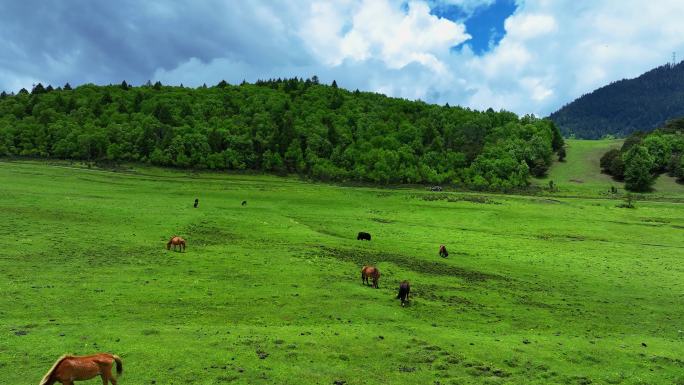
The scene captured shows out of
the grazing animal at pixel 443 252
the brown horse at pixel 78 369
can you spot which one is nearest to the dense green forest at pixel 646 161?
the grazing animal at pixel 443 252

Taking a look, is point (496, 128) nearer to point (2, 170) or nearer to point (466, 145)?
point (466, 145)

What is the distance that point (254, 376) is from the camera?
17.0m

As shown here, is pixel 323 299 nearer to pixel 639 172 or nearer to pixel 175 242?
pixel 175 242

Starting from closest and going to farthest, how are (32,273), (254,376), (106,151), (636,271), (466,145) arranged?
(254,376) → (32,273) → (636,271) → (106,151) → (466,145)

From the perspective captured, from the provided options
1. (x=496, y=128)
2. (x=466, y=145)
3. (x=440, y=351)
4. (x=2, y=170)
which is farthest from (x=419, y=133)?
(x=440, y=351)

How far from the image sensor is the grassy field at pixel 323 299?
18.6 metres

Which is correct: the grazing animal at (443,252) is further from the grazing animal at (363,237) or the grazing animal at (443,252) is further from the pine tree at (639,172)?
the pine tree at (639,172)

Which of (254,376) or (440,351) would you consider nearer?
(254,376)

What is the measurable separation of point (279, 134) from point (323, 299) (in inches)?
5375

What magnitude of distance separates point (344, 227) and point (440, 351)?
1540 inches

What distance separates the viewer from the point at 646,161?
12150 centimetres

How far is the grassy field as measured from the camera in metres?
18.6

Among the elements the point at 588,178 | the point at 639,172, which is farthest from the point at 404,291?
the point at 588,178

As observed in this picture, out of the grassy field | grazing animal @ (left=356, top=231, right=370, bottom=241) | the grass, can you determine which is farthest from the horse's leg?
the grass
